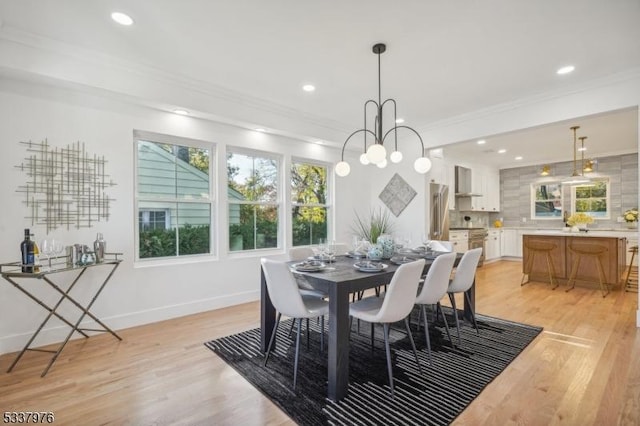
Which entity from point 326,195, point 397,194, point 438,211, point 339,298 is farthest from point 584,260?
point 339,298

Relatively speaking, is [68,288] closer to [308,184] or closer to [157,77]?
[157,77]

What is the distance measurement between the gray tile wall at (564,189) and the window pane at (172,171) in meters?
8.03

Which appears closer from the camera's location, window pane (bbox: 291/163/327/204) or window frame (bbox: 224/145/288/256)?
window frame (bbox: 224/145/288/256)

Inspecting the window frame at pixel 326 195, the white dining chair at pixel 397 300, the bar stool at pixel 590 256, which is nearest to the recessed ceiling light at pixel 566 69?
the white dining chair at pixel 397 300

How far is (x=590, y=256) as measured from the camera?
194 inches

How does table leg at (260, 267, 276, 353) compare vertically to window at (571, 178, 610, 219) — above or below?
below

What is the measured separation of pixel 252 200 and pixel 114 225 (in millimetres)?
1751

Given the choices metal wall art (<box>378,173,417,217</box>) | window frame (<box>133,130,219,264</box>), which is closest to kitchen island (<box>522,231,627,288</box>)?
metal wall art (<box>378,173,417,217</box>)

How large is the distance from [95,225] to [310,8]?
2.91 metres

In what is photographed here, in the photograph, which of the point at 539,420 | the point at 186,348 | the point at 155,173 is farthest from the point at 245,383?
the point at 155,173

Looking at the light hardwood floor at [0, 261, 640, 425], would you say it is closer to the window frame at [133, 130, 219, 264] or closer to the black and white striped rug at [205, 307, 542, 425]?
the black and white striped rug at [205, 307, 542, 425]

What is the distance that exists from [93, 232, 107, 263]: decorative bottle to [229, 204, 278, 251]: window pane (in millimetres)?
1555

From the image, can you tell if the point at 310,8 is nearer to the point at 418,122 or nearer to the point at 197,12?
the point at 197,12

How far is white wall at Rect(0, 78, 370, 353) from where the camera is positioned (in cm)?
278
